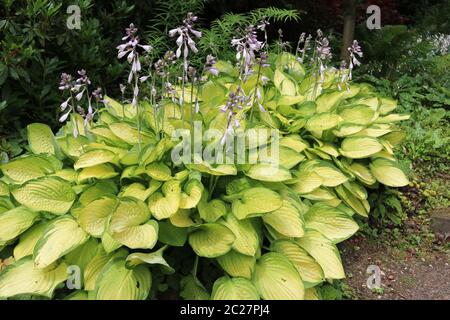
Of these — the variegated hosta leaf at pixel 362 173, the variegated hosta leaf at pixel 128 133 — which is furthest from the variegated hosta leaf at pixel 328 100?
the variegated hosta leaf at pixel 128 133

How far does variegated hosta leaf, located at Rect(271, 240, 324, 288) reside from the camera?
275 cm

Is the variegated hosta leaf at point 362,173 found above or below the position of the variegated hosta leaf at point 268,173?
below

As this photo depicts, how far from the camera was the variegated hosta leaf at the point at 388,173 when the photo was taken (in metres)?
3.72

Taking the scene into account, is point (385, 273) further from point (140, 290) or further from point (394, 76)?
point (394, 76)

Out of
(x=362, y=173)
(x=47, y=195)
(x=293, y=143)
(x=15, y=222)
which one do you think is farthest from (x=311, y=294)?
(x=15, y=222)

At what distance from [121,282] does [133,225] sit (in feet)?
0.90

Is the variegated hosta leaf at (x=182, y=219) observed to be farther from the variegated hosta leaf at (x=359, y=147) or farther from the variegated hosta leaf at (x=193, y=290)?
the variegated hosta leaf at (x=359, y=147)

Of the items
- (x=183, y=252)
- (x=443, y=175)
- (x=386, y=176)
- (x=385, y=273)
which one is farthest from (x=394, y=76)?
(x=183, y=252)

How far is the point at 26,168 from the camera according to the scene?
125 inches

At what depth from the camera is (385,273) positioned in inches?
136

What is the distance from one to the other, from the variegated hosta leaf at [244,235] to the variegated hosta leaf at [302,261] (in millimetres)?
151

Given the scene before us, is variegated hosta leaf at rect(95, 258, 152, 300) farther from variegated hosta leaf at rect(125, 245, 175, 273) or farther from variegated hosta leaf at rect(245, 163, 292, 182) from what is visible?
variegated hosta leaf at rect(245, 163, 292, 182)

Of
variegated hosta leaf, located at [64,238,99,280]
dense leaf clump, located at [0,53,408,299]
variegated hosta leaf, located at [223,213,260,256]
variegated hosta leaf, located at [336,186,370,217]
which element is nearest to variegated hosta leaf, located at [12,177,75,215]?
dense leaf clump, located at [0,53,408,299]

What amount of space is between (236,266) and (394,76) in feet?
14.2
